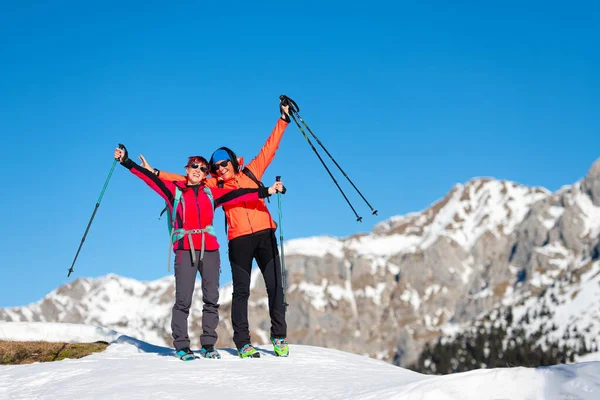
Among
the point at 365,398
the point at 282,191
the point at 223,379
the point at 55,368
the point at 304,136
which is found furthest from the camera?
the point at 304,136

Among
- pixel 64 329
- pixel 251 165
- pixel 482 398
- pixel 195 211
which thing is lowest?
pixel 482 398

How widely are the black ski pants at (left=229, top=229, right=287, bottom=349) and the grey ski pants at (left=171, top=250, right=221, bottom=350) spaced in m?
0.43

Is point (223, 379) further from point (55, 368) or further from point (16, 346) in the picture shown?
point (16, 346)

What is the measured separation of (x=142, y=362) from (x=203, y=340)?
143 cm

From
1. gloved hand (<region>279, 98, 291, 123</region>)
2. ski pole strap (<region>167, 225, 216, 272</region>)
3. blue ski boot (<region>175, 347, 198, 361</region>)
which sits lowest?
blue ski boot (<region>175, 347, 198, 361</region>)

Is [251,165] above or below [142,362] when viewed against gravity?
above

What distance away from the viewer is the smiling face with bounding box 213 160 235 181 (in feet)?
41.8

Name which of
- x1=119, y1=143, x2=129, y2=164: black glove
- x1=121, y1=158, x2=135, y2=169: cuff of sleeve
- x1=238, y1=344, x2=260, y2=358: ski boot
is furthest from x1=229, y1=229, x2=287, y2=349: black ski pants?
x1=119, y1=143, x2=129, y2=164: black glove

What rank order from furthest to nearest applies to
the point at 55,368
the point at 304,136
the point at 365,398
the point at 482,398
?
the point at 304,136
the point at 55,368
the point at 365,398
the point at 482,398

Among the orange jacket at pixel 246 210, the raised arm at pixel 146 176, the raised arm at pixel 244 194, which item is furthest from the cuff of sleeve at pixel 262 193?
the raised arm at pixel 146 176

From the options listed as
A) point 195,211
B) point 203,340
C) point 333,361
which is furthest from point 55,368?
point 333,361

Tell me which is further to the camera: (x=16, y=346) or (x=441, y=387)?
(x=16, y=346)

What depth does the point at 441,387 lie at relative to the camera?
6.72 metres

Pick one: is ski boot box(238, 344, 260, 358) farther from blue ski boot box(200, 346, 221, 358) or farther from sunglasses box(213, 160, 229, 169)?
sunglasses box(213, 160, 229, 169)
